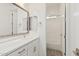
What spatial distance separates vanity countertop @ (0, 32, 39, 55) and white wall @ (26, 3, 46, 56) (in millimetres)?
154

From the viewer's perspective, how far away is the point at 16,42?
154 centimetres

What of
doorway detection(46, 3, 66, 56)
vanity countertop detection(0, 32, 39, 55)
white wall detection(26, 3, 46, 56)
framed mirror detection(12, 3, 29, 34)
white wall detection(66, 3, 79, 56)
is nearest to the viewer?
vanity countertop detection(0, 32, 39, 55)

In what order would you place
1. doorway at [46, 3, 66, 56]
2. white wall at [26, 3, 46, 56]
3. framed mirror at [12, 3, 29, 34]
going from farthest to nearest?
doorway at [46, 3, 66, 56] < white wall at [26, 3, 46, 56] < framed mirror at [12, 3, 29, 34]

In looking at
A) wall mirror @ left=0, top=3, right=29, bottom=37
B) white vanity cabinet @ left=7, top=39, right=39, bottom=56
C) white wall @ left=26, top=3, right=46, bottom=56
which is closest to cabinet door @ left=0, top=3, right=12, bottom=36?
wall mirror @ left=0, top=3, right=29, bottom=37

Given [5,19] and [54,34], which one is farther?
[54,34]

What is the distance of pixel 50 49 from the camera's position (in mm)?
2361

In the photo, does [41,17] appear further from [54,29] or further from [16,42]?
[16,42]

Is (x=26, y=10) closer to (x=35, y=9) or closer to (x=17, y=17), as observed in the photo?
(x=35, y=9)

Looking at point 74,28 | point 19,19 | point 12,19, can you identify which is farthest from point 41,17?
point 74,28

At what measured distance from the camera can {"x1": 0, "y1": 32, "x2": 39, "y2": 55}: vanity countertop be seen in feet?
3.78

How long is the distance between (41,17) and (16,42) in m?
0.91

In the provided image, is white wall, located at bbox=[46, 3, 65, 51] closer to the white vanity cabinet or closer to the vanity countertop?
the vanity countertop

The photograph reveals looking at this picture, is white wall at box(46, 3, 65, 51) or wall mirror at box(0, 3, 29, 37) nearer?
wall mirror at box(0, 3, 29, 37)

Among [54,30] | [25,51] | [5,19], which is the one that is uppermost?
[5,19]
